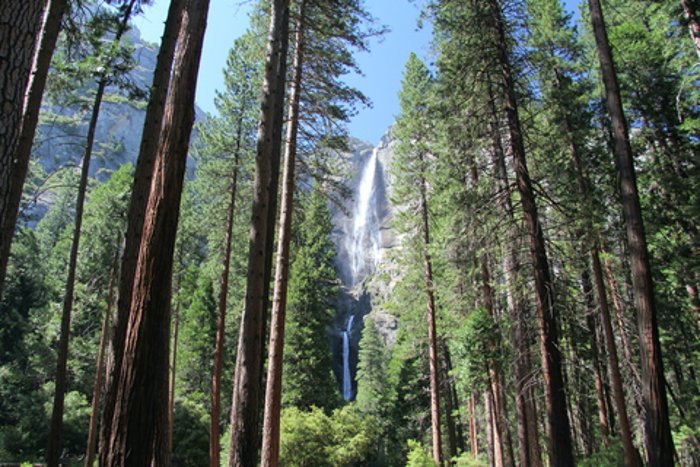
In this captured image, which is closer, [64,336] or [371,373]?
[64,336]

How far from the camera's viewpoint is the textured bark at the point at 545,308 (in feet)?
18.3

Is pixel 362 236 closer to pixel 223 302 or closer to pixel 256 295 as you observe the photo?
pixel 223 302

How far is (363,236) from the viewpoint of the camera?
5628cm

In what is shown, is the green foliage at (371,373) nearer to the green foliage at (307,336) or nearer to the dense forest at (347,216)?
the dense forest at (347,216)

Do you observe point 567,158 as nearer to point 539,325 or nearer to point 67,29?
point 539,325

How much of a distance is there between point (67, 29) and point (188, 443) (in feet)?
51.3

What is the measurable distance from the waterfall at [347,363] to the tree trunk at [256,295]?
33043mm

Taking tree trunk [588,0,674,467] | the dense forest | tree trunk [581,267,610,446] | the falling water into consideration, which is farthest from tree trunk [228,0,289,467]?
the falling water

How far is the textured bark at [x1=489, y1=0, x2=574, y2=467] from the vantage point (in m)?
5.57

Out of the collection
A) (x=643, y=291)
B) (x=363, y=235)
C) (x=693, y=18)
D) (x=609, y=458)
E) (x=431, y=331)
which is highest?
Result: (x=363, y=235)

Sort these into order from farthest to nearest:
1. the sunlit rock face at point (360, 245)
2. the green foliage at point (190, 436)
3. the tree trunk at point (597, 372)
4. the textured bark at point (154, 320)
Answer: the sunlit rock face at point (360, 245), the green foliage at point (190, 436), the tree trunk at point (597, 372), the textured bark at point (154, 320)

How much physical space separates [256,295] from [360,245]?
50846 mm

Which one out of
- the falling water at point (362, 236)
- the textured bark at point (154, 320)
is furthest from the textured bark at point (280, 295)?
the falling water at point (362, 236)

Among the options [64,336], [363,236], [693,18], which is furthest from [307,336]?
[363,236]
